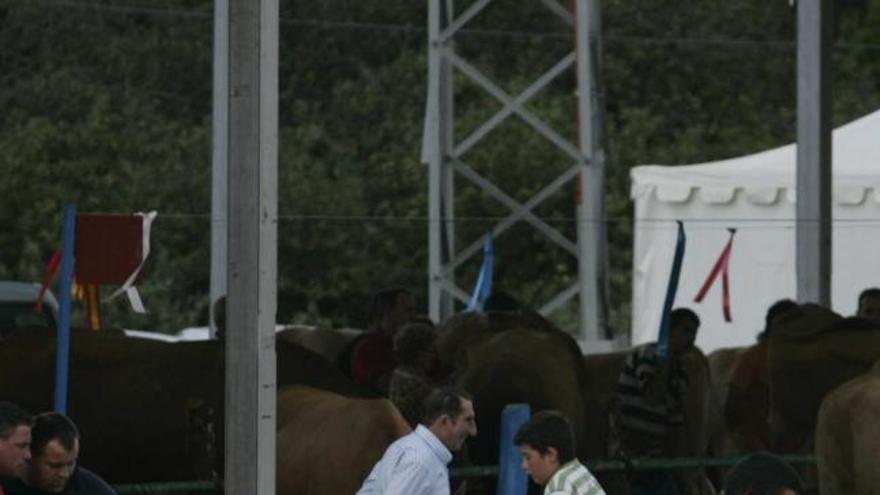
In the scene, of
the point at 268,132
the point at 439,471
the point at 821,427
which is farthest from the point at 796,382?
the point at 268,132

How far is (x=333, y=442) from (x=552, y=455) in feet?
9.69

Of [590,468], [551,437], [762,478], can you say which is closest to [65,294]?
[551,437]

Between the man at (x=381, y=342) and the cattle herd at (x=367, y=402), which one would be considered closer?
the cattle herd at (x=367, y=402)

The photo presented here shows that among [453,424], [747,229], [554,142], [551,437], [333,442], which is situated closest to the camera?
[551,437]

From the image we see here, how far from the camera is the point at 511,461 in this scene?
14273 mm

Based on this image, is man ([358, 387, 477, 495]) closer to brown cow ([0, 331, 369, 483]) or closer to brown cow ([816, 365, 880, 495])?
brown cow ([0, 331, 369, 483])

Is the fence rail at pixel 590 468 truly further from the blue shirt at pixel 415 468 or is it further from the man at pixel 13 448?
the man at pixel 13 448

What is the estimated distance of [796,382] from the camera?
679 inches

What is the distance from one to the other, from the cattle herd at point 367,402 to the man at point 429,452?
1328 millimetres

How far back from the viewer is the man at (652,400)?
52.6 ft

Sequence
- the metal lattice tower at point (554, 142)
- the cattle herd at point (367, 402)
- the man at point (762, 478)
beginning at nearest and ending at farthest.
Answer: the man at point (762, 478)
the cattle herd at point (367, 402)
the metal lattice tower at point (554, 142)

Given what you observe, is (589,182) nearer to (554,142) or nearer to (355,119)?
(554,142)

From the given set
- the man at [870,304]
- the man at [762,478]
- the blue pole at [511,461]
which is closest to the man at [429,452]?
the blue pole at [511,461]

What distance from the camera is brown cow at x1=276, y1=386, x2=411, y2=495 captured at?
1339cm
